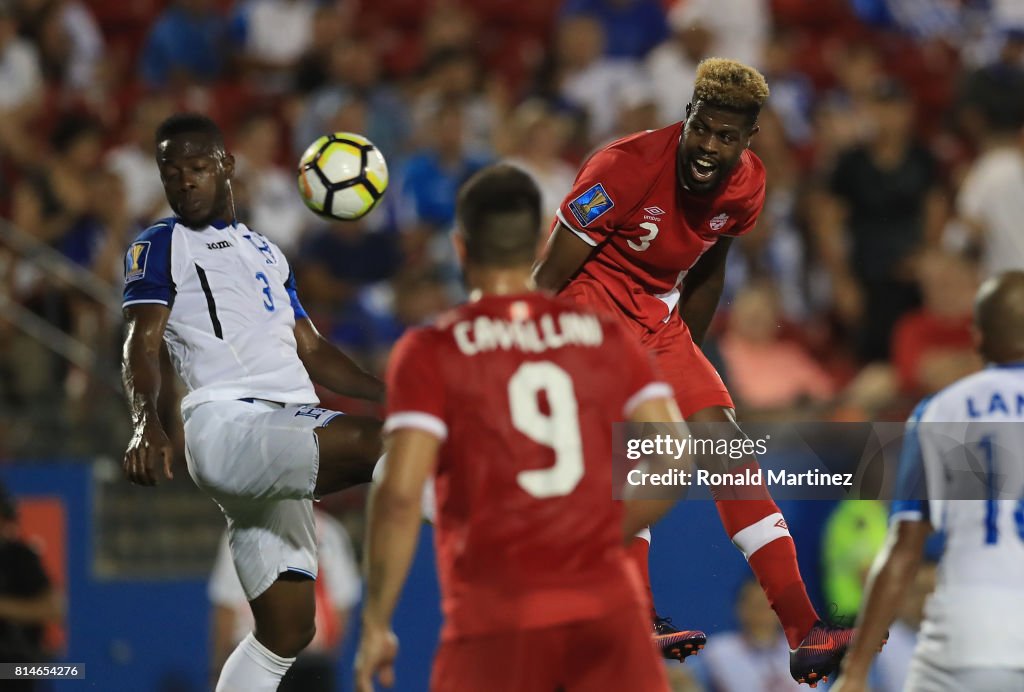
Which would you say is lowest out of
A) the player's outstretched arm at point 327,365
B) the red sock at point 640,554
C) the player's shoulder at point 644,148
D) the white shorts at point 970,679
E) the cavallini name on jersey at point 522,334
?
the white shorts at point 970,679

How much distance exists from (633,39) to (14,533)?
23.3ft

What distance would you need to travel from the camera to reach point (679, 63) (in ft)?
40.6

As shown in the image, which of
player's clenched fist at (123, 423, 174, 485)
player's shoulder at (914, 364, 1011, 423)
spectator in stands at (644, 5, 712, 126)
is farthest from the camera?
spectator in stands at (644, 5, 712, 126)

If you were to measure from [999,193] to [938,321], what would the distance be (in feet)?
4.24

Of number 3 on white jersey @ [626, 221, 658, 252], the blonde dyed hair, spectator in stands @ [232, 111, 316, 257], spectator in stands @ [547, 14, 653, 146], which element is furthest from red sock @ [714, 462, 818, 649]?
spectator in stands @ [547, 14, 653, 146]

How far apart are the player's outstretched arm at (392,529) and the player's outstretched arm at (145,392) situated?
1453 mm

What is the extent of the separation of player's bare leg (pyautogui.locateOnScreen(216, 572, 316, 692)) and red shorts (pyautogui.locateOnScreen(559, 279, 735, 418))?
1.68 metres

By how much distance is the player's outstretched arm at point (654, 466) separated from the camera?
172 inches

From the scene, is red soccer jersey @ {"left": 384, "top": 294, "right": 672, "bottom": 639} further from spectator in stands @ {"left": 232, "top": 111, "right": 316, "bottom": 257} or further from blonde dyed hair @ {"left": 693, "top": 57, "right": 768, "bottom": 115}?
spectator in stands @ {"left": 232, "top": 111, "right": 316, "bottom": 257}

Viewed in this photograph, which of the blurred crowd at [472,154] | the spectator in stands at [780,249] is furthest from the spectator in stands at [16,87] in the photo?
the spectator in stands at [780,249]

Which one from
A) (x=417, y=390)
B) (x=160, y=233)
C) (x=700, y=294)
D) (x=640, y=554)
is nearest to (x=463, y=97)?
(x=700, y=294)

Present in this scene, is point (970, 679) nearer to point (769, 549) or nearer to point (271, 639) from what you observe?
point (769, 549)

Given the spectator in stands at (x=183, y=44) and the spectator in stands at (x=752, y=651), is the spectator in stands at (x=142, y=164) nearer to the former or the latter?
the spectator in stands at (x=183, y=44)

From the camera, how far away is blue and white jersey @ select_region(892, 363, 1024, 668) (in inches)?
215
